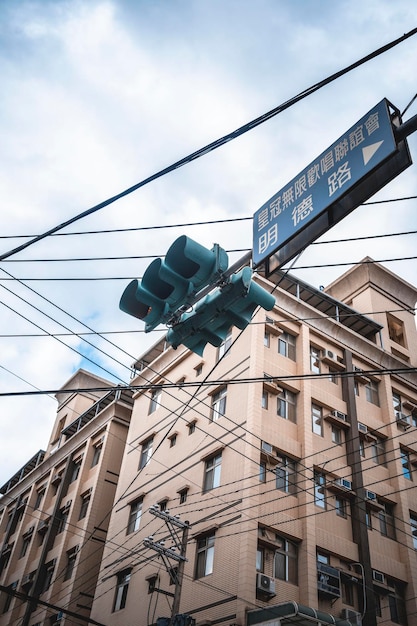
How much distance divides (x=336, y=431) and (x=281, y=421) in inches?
124

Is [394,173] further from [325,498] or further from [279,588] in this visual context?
[325,498]

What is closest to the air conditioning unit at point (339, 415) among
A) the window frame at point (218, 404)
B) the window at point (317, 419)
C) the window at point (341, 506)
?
the window at point (317, 419)

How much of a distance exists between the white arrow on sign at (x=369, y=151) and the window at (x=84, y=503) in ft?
90.8

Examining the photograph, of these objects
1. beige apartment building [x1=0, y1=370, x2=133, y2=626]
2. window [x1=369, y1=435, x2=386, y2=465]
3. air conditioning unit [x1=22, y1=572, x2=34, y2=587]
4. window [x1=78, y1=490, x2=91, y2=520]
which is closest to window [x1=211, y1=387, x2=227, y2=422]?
beige apartment building [x1=0, y1=370, x2=133, y2=626]

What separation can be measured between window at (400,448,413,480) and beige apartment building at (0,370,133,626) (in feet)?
42.1

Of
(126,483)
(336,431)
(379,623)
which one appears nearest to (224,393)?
(336,431)

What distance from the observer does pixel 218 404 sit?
24078 millimetres

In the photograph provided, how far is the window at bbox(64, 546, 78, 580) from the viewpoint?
91.7 feet

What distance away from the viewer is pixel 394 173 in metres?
5.25

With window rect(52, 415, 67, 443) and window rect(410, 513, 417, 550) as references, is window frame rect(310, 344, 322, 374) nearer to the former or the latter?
window rect(410, 513, 417, 550)

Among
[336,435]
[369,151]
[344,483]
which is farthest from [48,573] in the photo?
[369,151]

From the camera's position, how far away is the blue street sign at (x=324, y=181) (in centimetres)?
535

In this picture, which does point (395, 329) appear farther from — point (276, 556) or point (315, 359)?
point (276, 556)

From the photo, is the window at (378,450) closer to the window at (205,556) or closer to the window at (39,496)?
the window at (205,556)
